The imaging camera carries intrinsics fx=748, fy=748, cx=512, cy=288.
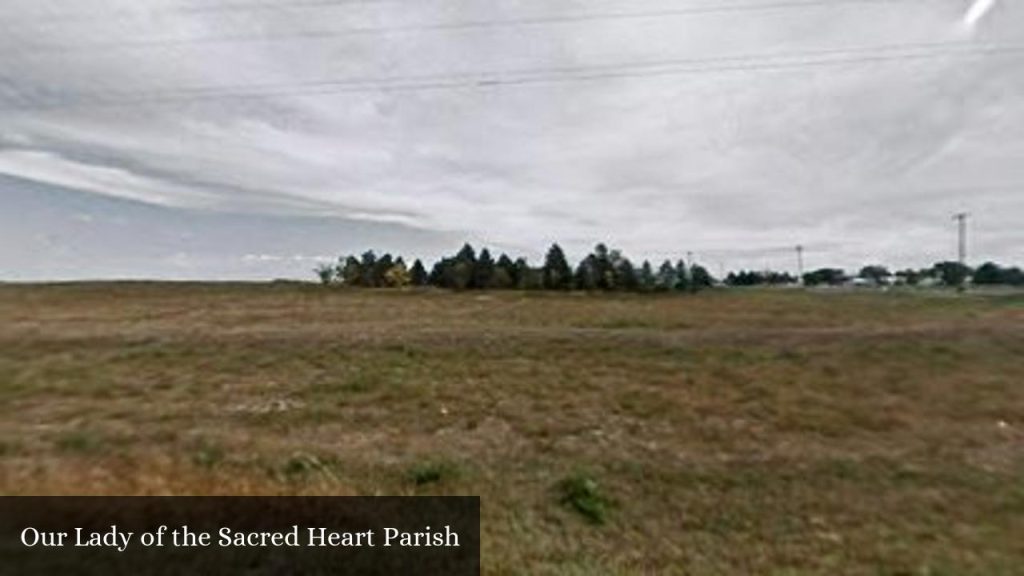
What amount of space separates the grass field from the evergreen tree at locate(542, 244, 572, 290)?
6539cm

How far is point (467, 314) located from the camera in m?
39.7

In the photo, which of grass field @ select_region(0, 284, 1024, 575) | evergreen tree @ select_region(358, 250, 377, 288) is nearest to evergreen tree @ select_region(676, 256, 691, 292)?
evergreen tree @ select_region(358, 250, 377, 288)

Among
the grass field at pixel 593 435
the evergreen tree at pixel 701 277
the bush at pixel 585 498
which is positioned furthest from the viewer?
the evergreen tree at pixel 701 277

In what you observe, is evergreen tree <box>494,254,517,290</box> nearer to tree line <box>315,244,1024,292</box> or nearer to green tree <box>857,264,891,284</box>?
tree line <box>315,244,1024,292</box>

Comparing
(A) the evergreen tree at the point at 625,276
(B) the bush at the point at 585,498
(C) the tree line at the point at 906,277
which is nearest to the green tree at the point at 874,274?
(C) the tree line at the point at 906,277

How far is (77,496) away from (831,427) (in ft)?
35.4

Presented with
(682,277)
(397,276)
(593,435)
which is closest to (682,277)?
(682,277)

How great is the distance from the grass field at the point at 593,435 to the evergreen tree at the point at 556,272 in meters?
65.4

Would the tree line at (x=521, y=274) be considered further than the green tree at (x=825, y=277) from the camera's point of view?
No

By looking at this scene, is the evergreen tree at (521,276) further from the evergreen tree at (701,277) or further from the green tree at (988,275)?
the green tree at (988,275)

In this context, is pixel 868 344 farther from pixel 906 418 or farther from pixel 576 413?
pixel 576 413

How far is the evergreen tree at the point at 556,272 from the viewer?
8900 cm

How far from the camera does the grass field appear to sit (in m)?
7.48

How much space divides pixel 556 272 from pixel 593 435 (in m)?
80.3
